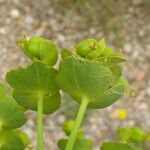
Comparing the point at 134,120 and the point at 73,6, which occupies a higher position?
the point at 73,6

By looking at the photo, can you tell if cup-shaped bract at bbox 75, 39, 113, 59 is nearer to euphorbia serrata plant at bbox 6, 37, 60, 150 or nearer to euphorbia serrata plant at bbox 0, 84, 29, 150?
euphorbia serrata plant at bbox 6, 37, 60, 150

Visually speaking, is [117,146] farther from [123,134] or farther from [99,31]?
[99,31]

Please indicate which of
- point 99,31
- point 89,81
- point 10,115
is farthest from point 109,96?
point 99,31

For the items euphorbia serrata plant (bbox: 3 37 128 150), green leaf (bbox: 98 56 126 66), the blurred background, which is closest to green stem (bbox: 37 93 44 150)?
euphorbia serrata plant (bbox: 3 37 128 150)

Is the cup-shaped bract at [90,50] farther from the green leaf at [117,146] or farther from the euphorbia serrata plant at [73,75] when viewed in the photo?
the green leaf at [117,146]

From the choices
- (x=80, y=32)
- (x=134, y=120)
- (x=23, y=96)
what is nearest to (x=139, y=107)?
(x=134, y=120)

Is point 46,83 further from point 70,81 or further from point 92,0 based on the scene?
point 92,0
